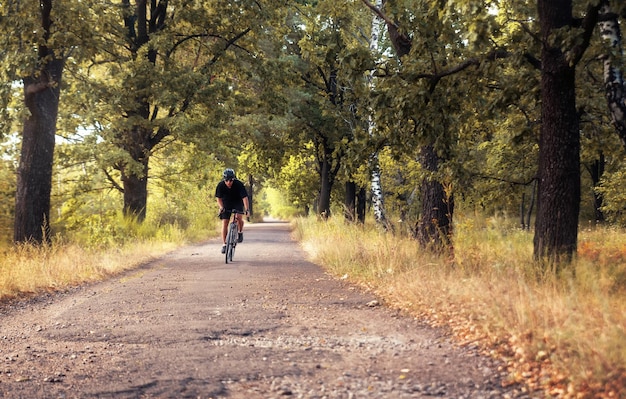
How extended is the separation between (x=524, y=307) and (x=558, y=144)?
9.93ft

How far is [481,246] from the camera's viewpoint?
29.3ft

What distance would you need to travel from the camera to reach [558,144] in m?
6.91

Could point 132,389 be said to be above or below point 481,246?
below

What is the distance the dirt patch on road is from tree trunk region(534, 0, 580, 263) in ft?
7.58

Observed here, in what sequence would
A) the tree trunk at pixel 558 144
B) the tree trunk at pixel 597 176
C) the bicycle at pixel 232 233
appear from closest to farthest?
1. the tree trunk at pixel 558 144
2. the bicycle at pixel 232 233
3. the tree trunk at pixel 597 176

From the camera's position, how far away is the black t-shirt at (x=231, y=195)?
1277cm

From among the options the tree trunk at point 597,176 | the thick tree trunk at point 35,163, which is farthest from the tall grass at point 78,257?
the tree trunk at point 597,176

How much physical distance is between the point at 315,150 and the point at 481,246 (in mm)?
20075

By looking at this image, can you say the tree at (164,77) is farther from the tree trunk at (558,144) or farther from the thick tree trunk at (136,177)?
the tree trunk at (558,144)

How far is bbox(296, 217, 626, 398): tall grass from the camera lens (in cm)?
358

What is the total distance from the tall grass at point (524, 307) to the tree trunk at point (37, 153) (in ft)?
23.0

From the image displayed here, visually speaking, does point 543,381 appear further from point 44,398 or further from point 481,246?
point 481,246

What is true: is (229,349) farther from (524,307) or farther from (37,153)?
(37,153)

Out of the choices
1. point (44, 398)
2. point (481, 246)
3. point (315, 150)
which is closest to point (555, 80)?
point (481, 246)
